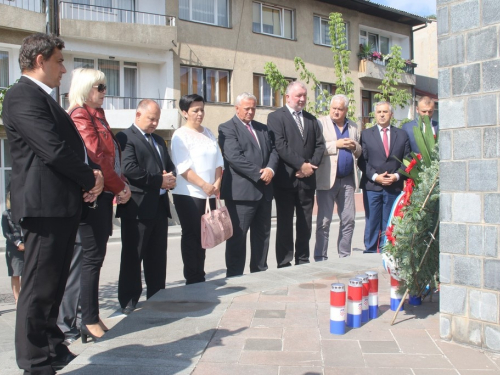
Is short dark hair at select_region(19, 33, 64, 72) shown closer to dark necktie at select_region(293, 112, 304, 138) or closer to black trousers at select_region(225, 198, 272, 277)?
black trousers at select_region(225, 198, 272, 277)

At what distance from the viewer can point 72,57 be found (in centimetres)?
1858

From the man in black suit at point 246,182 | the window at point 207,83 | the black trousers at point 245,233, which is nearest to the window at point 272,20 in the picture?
the window at point 207,83

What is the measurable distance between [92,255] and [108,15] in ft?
54.8

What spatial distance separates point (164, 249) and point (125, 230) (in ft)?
1.66

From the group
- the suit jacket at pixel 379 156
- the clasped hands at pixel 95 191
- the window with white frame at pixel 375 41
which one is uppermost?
the window with white frame at pixel 375 41

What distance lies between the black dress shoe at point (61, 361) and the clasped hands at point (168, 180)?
214 cm

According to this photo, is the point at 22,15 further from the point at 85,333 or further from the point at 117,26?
the point at 85,333

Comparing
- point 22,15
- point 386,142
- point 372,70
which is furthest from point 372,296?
point 372,70

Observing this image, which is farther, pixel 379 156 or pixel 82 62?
pixel 82 62

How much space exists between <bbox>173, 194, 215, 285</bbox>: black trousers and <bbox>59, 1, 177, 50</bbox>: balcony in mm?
13748

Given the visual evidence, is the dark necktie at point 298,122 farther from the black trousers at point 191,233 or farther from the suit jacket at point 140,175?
the suit jacket at point 140,175

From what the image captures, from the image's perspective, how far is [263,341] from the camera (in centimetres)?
379

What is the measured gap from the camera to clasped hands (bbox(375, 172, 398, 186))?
7121 mm

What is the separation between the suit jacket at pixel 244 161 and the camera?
6.27m
